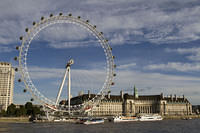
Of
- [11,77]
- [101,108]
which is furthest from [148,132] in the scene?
[11,77]

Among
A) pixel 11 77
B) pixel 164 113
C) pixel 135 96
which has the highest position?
pixel 11 77

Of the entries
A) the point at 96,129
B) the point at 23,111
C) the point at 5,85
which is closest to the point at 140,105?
the point at 23,111

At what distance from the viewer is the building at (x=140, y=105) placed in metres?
159

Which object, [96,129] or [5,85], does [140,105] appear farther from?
[96,129]

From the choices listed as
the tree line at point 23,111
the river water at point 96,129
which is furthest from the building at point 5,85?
the river water at point 96,129

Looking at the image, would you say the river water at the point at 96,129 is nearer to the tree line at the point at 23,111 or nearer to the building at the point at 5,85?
the tree line at the point at 23,111

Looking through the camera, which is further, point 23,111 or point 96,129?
point 23,111

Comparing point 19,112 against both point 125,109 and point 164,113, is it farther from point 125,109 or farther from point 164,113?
point 164,113

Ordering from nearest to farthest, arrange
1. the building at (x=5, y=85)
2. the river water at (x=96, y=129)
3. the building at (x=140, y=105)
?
the river water at (x=96, y=129) → the building at (x=140, y=105) → the building at (x=5, y=85)

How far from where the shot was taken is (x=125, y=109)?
165125mm

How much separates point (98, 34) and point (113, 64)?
938cm

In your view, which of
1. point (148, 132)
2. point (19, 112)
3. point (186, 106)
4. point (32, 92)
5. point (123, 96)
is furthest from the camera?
point (186, 106)

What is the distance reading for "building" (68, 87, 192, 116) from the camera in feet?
522

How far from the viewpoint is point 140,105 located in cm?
17338
